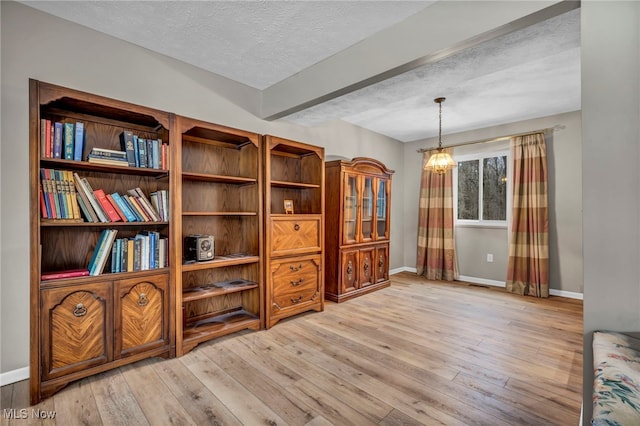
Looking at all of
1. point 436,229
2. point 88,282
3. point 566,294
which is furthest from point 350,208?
point 566,294

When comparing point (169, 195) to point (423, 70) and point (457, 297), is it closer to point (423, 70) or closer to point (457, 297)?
point (423, 70)

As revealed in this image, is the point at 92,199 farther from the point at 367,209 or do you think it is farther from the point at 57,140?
the point at 367,209

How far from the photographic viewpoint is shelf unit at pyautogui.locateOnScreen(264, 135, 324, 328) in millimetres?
2889

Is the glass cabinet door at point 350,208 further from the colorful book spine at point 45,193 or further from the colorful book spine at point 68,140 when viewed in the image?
the colorful book spine at point 45,193

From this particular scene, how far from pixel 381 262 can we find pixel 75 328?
140 inches

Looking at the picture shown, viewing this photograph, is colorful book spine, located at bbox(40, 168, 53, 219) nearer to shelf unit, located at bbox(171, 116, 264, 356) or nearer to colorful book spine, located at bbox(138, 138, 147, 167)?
colorful book spine, located at bbox(138, 138, 147, 167)

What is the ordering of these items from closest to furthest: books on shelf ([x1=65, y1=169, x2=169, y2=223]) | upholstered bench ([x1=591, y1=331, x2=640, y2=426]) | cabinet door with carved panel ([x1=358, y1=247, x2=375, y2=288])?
upholstered bench ([x1=591, y1=331, x2=640, y2=426])
books on shelf ([x1=65, y1=169, x2=169, y2=223])
cabinet door with carved panel ([x1=358, y1=247, x2=375, y2=288])

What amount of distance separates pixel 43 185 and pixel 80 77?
90 centimetres

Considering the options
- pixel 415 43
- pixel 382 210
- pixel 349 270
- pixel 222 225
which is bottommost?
pixel 349 270

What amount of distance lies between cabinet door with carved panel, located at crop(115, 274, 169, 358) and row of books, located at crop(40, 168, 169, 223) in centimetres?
47

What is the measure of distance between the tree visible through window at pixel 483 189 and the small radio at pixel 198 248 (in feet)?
13.4

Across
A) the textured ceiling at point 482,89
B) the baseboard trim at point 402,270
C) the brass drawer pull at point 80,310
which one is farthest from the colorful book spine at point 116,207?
the baseboard trim at point 402,270

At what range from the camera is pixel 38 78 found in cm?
200

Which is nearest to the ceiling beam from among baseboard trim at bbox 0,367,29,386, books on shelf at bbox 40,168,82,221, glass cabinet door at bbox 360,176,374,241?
glass cabinet door at bbox 360,176,374,241
